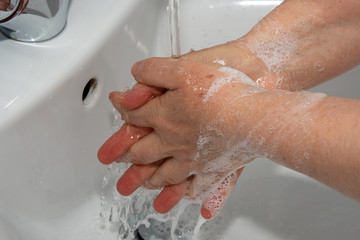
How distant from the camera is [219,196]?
59 cm

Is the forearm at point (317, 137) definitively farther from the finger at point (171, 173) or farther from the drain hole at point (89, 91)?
the drain hole at point (89, 91)

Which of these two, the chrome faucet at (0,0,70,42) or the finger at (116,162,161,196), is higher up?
the chrome faucet at (0,0,70,42)

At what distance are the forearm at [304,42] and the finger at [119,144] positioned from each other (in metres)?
0.19

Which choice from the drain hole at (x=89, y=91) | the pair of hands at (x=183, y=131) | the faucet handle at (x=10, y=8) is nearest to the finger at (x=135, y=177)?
the pair of hands at (x=183, y=131)

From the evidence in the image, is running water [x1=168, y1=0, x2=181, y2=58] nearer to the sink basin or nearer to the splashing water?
the sink basin

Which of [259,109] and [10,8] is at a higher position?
[10,8]

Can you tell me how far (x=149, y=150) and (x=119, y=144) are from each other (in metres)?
0.05

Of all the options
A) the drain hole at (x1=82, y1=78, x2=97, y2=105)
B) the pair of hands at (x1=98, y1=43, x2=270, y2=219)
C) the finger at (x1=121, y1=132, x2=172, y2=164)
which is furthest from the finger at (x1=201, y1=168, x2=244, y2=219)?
the drain hole at (x1=82, y1=78, x2=97, y2=105)

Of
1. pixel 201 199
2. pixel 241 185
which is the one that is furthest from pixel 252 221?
pixel 201 199

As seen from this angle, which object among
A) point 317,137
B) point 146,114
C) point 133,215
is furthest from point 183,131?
point 133,215

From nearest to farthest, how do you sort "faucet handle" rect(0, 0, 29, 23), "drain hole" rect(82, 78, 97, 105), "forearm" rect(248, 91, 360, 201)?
"forearm" rect(248, 91, 360, 201), "faucet handle" rect(0, 0, 29, 23), "drain hole" rect(82, 78, 97, 105)

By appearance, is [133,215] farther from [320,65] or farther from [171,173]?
[320,65]

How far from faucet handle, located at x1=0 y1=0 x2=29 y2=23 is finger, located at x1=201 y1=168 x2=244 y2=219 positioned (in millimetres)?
345

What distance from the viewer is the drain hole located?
0.62m
